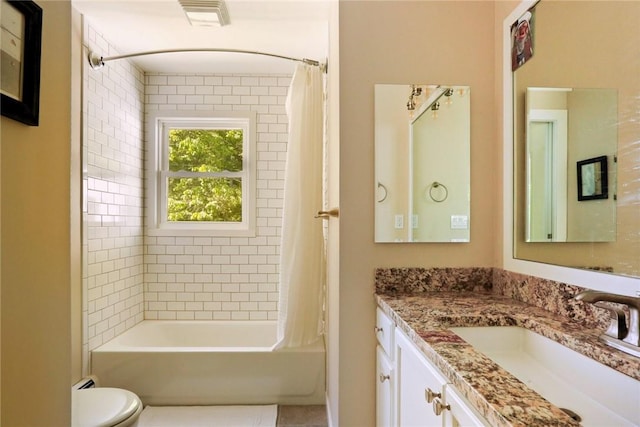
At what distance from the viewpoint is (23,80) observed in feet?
2.42

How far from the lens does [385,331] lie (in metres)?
1.36

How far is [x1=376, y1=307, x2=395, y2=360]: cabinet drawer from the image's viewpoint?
1286 millimetres

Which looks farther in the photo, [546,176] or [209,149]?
[209,149]

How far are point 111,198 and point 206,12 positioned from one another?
147 centimetres

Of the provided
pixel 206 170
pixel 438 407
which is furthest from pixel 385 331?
pixel 206 170

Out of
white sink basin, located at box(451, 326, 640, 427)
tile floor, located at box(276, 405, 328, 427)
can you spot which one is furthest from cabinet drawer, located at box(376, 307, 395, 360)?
tile floor, located at box(276, 405, 328, 427)

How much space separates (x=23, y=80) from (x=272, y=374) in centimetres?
200

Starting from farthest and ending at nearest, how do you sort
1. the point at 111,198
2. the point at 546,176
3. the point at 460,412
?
1. the point at 111,198
2. the point at 546,176
3. the point at 460,412

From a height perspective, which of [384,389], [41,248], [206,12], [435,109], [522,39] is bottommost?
[384,389]

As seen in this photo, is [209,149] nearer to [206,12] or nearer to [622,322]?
[206,12]

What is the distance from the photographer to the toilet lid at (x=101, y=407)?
4.50 ft

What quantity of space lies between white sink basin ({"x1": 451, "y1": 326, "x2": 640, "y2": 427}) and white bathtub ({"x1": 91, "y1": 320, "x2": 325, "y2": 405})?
127 centimetres

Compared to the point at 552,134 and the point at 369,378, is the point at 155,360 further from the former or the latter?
the point at 552,134

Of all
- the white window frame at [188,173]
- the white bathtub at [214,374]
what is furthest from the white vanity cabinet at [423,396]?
the white window frame at [188,173]
